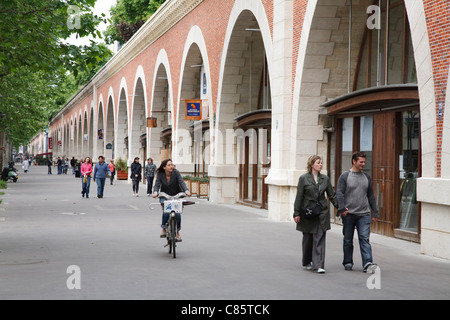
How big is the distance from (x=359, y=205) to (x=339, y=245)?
3304 mm

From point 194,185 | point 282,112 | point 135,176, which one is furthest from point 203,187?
point 282,112

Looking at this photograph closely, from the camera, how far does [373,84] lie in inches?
620

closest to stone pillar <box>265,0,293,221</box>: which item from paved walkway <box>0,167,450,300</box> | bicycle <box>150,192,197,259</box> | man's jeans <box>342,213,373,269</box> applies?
paved walkway <box>0,167,450,300</box>

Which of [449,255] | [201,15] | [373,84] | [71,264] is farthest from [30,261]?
[201,15]

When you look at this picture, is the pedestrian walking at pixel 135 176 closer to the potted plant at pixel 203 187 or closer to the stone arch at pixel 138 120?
the potted plant at pixel 203 187

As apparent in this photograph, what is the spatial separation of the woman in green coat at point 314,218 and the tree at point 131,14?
54.3 metres

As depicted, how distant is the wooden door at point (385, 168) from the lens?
14.3 meters

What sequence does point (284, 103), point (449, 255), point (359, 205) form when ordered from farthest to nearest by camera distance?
point (284, 103) → point (449, 255) → point (359, 205)

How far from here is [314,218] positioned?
972 centimetres

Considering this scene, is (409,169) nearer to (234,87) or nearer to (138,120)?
(234,87)

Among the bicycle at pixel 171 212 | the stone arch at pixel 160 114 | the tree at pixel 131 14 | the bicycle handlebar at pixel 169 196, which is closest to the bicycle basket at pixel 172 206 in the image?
the bicycle at pixel 171 212

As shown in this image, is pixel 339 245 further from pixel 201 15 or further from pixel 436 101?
pixel 201 15

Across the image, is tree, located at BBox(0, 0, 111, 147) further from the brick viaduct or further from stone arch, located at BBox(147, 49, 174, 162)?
stone arch, located at BBox(147, 49, 174, 162)

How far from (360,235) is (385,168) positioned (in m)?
5.13
